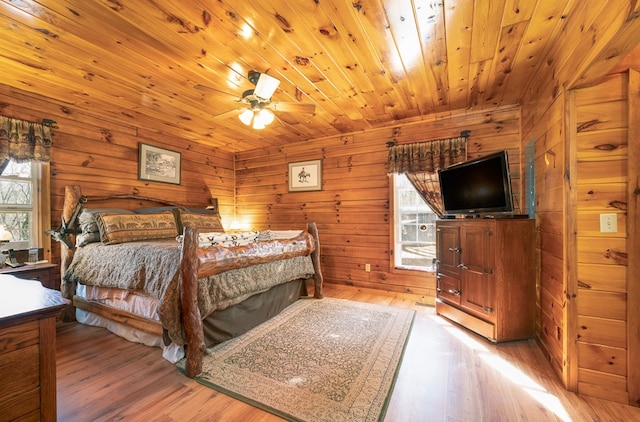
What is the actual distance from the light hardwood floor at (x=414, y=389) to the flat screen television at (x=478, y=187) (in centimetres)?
122

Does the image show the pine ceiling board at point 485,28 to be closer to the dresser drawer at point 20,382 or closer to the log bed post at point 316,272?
the log bed post at point 316,272

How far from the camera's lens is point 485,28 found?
176 centimetres

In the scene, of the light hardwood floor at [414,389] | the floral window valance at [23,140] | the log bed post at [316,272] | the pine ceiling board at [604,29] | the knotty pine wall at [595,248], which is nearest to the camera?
the pine ceiling board at [604,29]

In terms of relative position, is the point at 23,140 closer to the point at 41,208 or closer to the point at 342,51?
the point at 41,208

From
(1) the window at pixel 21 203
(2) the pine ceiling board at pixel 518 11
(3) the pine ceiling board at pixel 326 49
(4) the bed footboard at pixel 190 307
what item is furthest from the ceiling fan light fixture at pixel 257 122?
(1) the window at pixel 21 203

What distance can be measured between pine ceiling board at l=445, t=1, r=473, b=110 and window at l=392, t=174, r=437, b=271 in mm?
1320

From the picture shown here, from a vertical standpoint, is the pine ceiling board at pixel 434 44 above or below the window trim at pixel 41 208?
above

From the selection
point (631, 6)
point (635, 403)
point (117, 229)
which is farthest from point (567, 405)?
point (117, 229)

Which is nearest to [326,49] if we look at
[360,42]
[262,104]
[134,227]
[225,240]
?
[360,42]

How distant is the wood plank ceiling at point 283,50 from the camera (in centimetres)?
161

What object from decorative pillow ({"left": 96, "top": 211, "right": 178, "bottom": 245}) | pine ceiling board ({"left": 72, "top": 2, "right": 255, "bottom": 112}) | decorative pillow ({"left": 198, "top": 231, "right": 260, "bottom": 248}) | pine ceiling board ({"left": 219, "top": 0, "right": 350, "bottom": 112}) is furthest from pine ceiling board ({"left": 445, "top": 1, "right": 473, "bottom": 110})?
decorative pillow ({"left": 96, "top": 211, "right": 178, "bottom": 245})

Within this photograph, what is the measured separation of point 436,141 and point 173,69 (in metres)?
2.99

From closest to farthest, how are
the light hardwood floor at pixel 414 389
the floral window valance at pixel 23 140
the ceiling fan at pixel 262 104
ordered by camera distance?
the light hardwood floor at pixel 414 389, the ceiling fan at pixel 262 104, the floral window valance at pixel 23 140

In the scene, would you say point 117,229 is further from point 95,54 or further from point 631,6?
point 631,6
